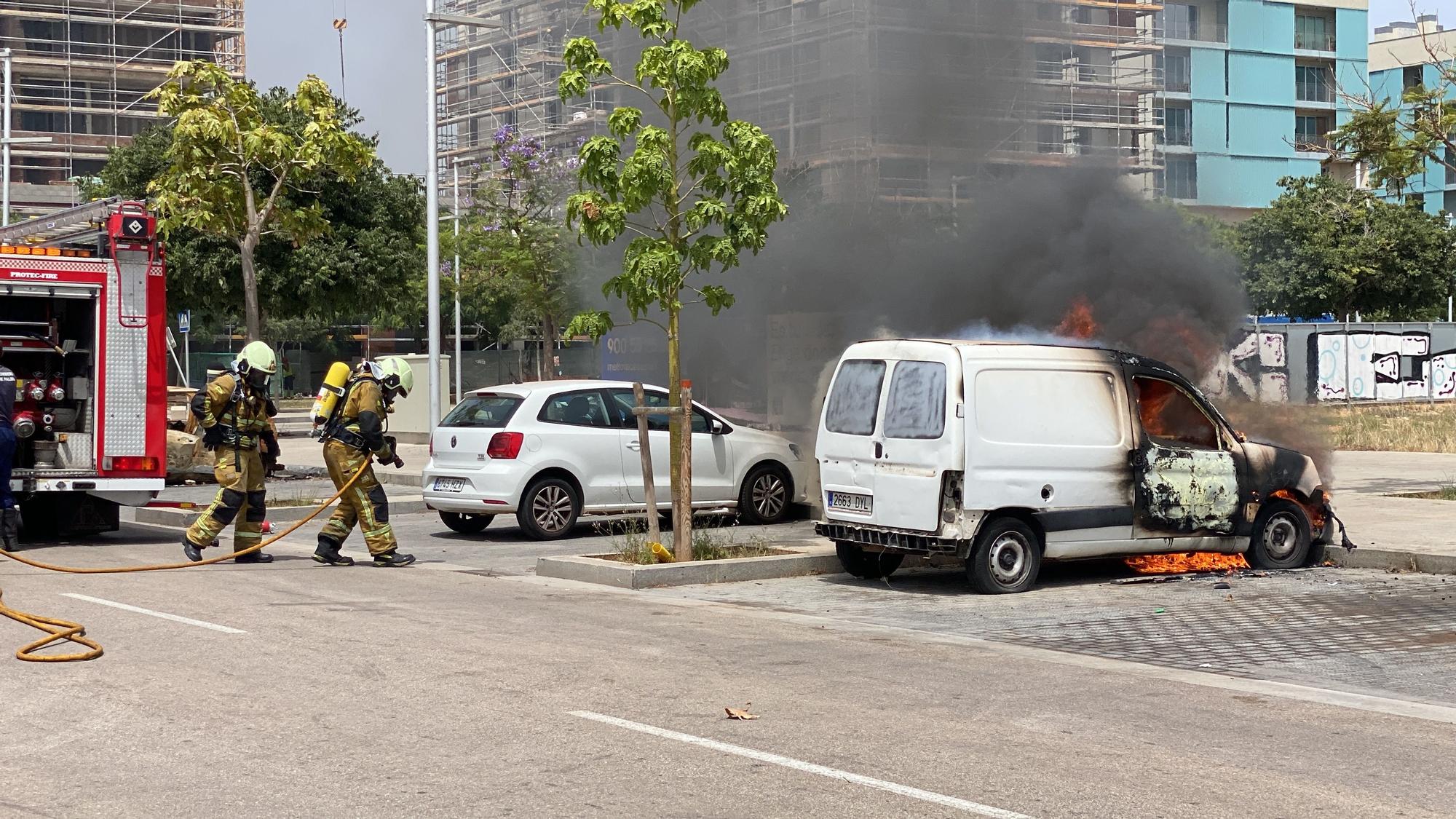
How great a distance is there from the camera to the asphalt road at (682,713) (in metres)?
5.46

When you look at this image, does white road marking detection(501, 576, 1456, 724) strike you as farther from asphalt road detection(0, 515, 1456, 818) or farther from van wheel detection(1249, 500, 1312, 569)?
van wheel detection(1249, 500, 1312, 569)

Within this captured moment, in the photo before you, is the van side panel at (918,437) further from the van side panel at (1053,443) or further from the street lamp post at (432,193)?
the street lamp post at (432,193)

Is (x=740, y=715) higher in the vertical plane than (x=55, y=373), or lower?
lower

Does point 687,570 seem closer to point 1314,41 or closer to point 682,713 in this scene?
point 682,713

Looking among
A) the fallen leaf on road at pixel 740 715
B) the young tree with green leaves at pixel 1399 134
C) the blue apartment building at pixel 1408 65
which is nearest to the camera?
the fallen leaf on road at pixel 740 715

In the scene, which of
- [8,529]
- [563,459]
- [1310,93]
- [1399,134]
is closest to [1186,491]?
[563,459]

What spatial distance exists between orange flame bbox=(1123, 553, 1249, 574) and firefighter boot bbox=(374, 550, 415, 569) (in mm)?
5877

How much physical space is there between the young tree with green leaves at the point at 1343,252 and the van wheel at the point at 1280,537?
126 feet

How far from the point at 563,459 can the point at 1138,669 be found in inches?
295

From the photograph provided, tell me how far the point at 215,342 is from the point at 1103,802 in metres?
73.3

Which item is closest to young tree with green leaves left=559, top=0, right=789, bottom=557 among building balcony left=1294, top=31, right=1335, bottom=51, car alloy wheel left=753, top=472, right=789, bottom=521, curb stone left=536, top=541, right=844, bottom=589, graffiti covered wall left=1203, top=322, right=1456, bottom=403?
curb stone left=536, top=541, right=844, bottom=589

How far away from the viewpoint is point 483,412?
588 inches

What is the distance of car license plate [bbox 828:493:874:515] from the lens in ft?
37.2

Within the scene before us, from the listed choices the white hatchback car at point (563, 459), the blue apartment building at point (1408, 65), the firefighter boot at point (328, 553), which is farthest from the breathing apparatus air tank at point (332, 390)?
the blue apartment building at point (1408, 65)
